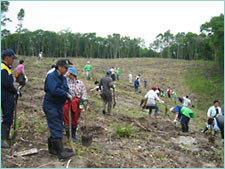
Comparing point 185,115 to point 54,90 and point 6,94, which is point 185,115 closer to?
point 54,90

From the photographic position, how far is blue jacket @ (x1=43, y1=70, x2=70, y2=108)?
3.79 m

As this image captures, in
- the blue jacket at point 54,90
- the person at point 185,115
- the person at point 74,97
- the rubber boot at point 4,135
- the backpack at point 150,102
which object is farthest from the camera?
the backpack at point 150,102

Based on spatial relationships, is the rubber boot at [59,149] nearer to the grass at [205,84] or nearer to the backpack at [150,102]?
the backpack at [150,102]

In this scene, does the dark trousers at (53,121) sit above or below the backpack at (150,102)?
above

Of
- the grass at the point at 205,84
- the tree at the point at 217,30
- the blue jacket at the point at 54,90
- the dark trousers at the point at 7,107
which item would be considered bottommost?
the grass at the point at 205,84

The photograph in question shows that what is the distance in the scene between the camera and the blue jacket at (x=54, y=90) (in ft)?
12.5

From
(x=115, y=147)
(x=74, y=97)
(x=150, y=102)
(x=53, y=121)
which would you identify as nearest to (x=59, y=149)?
(x=53, y=121)

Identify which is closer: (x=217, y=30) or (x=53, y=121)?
(x=53, y=121)

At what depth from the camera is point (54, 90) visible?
148 inches

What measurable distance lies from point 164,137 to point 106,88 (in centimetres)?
281

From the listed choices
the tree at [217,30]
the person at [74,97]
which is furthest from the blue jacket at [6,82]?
the tree at [217,30]

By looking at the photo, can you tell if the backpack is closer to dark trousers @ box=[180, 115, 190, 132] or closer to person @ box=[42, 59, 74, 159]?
dark trousers @ box=[180, 115, 190, 132]

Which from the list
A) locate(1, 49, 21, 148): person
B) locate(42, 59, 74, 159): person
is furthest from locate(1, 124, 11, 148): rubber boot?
locate(42, 59, 74, 159): person

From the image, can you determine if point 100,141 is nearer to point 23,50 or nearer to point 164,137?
point 164,137
